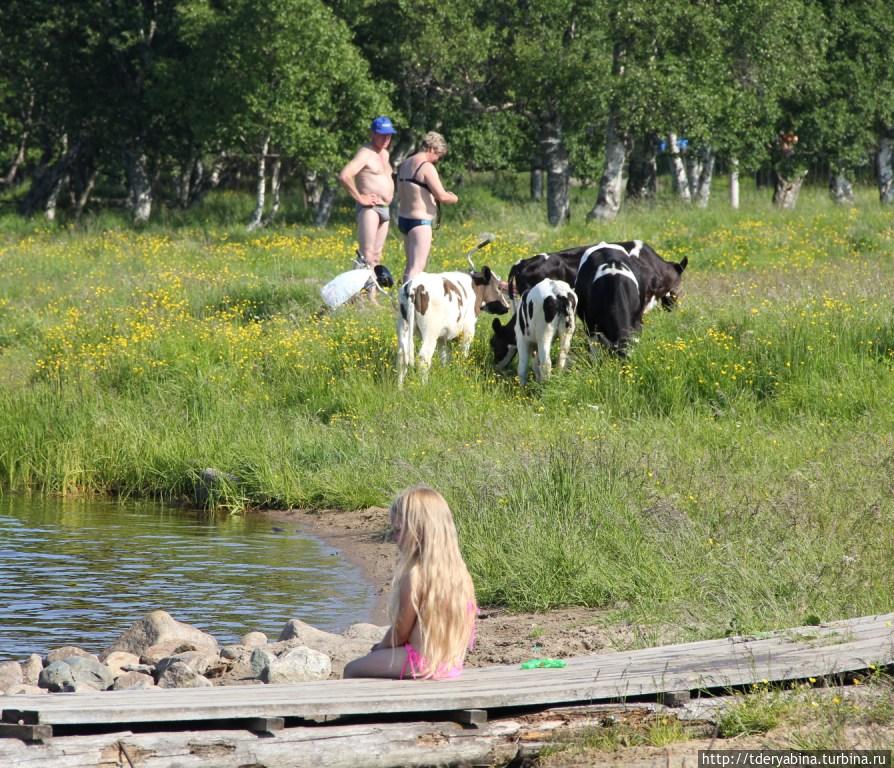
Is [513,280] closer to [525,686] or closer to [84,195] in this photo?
[525,686]

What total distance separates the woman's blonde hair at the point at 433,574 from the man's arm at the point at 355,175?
10.9 m

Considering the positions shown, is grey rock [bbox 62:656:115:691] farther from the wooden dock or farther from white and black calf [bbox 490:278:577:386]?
white and black calf [bbox 490:278:577:386]

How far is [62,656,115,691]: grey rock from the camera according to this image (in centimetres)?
735

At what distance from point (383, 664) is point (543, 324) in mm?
8646

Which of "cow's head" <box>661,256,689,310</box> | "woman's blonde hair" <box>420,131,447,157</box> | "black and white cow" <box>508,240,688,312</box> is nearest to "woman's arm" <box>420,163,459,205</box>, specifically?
"woman's blonde hair" <box>420,131,447,157</box>

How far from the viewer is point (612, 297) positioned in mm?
15203

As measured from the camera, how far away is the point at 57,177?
36.3 metres

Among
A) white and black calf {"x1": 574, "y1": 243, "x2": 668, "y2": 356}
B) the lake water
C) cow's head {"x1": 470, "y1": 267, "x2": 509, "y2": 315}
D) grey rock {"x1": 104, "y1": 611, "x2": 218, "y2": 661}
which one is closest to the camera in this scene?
grey rock {"x1": 104, "y1": 611, "x2": 218, "y2": 661}

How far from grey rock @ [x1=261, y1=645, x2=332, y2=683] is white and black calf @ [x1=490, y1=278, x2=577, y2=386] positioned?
24.8 ft

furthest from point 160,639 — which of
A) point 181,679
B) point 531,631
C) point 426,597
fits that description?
point 426,597

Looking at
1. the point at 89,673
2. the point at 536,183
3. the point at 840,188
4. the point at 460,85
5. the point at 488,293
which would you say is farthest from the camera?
the point at 536,183

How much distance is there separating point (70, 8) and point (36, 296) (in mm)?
14770

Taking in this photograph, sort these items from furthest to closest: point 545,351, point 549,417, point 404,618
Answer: point 545,351 < point 549,417 < point 404,618

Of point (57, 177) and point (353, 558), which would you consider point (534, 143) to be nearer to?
point (57, 177)
